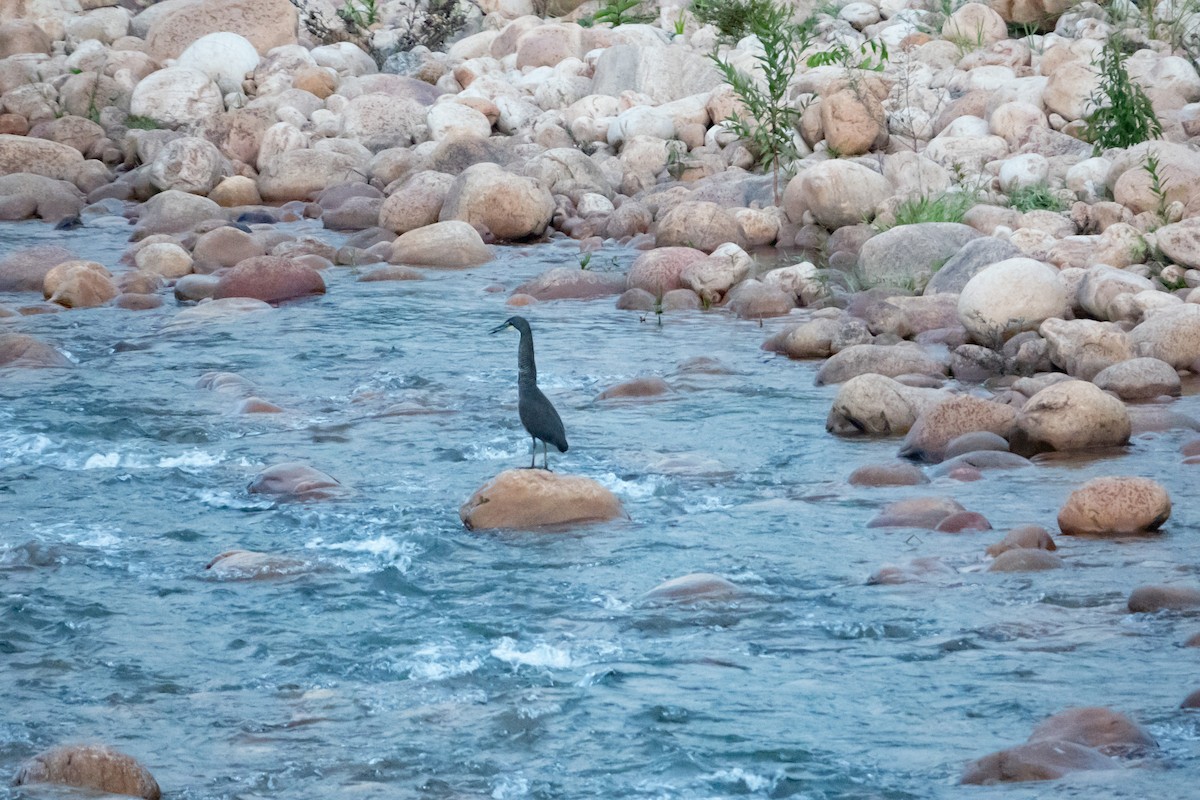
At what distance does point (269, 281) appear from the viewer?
429 inches

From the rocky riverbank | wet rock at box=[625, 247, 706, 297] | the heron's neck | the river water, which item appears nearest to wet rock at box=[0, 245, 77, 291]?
the rocky riverbank

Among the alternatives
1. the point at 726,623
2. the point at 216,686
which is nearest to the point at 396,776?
the point at 216,686

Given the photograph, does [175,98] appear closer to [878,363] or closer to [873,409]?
[878,363]

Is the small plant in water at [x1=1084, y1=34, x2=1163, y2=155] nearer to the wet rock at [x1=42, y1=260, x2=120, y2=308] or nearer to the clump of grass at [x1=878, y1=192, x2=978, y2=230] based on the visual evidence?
the clump of grass at [x1=878, y1=192, x2=978, y2=230]

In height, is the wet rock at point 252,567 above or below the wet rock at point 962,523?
below

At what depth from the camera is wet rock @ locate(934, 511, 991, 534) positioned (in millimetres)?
5793

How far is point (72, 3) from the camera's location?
22.8 m

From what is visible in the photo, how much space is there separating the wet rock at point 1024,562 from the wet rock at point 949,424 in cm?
147

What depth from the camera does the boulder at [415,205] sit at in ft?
43.1

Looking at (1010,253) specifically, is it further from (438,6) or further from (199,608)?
(438,6)

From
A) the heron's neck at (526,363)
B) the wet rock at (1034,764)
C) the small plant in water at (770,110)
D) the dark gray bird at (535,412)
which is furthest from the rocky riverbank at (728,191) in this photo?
the heron's neck at (526,363)

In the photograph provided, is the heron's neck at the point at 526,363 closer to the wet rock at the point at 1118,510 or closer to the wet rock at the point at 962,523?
the wet rock at the point at 962,523

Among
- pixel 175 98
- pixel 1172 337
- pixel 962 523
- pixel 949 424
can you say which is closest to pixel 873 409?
pixel 949 424

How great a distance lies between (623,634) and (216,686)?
1284 mm
